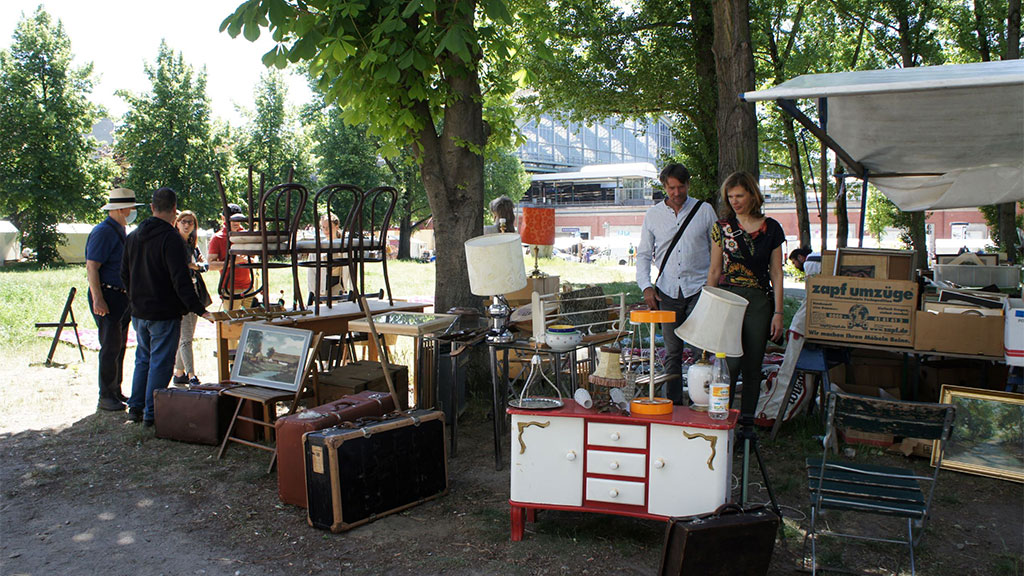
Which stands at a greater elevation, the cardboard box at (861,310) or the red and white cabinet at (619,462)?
the cardboard box at (861,310)

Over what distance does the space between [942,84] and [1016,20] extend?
35.9 feet

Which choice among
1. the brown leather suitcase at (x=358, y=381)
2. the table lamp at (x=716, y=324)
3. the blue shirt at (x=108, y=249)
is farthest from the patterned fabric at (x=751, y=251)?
the blue shirt at (x=108, y=249)

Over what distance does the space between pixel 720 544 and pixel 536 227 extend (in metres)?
4.40

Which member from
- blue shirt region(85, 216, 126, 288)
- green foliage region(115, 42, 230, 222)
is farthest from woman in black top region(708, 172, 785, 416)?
green foliage region(115, 42, 230, 222)

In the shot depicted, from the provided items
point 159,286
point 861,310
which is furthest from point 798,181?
point 159,286

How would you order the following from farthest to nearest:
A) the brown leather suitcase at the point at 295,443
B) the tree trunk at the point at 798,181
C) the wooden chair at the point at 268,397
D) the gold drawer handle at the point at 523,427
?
1. the tree trunk at the point at 798,181
2. the wooden chair at the point at 268,397
3. the brown leather suitcase at the point at 295,443
4. the gold drawer handle at the point at 523,427

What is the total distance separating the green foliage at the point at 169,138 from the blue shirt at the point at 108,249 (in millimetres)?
25497

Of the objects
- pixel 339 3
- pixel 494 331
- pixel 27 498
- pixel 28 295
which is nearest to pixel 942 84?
pixel 494 331

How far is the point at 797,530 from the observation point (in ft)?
12.8

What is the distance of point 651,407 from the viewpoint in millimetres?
3451

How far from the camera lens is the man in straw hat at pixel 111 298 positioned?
241 inches

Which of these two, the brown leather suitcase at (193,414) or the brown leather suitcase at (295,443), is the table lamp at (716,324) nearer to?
the brown leather suitcase at (295,443)

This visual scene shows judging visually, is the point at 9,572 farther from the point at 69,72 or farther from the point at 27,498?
the point at 69,72

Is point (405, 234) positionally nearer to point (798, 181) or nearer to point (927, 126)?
point (798, 181)
